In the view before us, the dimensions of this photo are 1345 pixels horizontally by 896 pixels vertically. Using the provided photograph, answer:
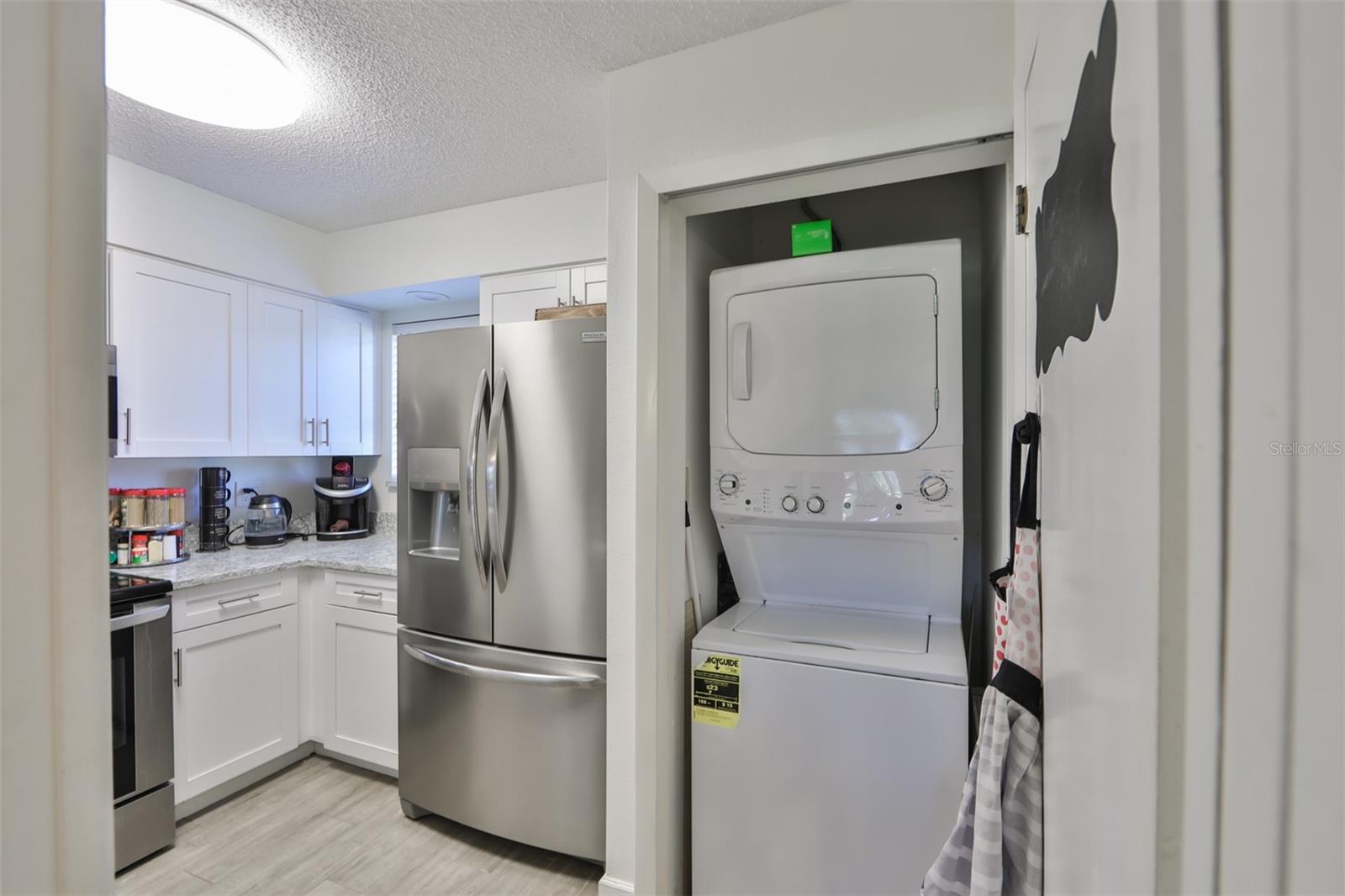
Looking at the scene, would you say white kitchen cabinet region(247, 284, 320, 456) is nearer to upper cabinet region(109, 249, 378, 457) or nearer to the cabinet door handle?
upper cabinet region(109, 249, 378, 457)

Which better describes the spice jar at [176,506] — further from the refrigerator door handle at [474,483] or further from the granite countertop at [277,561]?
the refrigerator door handle at [474,483]

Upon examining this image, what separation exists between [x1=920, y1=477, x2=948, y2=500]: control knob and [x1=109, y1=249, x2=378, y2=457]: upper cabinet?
2903mm

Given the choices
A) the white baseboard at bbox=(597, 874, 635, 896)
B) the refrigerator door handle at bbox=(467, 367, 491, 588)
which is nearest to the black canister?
the refrigerator door handle at bbox=(467, 367, 491, 588)

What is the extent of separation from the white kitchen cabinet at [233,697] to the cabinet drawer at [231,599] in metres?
0.03

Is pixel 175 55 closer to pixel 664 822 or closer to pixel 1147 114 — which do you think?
pixel 1147 114

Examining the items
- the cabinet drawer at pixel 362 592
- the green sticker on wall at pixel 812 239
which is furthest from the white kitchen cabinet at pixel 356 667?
the green sticker on wall at pixel 812 239

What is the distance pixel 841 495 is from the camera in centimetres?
180

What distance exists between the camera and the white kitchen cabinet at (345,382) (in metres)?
3.25

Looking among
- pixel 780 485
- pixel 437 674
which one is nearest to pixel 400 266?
pixel 437 674

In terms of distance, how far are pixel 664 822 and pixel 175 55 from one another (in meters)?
2.50

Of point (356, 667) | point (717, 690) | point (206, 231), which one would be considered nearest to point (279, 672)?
point (356, 667)

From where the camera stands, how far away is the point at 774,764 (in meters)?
1.65

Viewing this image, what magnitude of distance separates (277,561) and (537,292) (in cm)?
163

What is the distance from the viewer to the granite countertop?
2.36m
